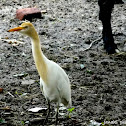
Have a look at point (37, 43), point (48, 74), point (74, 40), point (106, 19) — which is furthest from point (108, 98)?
point (74, 40)

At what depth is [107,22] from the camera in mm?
6617

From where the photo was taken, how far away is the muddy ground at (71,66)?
14.2 ft

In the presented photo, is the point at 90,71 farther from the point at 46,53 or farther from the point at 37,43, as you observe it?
the point at 37,43

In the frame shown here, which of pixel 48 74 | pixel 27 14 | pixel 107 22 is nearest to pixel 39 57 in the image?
pixel 48 74

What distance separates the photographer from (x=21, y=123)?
4.04m

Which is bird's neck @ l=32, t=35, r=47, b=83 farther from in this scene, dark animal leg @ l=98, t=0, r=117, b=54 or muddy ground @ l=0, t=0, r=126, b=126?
dark animal leg @ l=98, t=0, r=117, b=54

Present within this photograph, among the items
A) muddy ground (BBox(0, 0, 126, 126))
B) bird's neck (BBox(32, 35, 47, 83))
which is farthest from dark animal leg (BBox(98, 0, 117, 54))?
bird's neck (BBox(32, 35, 47, 83))

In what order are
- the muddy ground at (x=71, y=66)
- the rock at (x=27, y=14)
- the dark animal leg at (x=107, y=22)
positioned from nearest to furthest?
the muddy ground at (x=71, y=66) < the dark animal leg at (x=107, y=22) < the rock at (x=27, y=14)

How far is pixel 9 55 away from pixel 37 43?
2.94m

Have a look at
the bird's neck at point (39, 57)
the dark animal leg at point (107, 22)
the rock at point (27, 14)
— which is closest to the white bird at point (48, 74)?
the bird's neck at point (39, 57)

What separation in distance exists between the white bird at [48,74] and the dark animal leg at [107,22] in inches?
110

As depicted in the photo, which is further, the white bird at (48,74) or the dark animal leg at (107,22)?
the dark animal leg at (107,22)

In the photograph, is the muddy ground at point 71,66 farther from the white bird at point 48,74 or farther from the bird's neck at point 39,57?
the bird's neck at point 39,57

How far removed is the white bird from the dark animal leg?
2.79 m
